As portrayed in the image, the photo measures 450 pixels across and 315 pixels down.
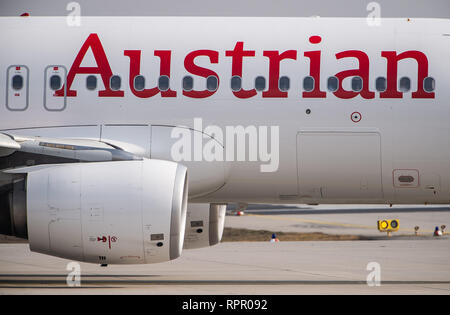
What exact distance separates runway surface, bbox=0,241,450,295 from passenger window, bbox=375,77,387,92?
330 centimetres

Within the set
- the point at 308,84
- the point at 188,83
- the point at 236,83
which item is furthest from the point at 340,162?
the point at 188,83

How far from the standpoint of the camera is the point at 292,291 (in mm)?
13867

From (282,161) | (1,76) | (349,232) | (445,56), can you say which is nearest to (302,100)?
(282,161)

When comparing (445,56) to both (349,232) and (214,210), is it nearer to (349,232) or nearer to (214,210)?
(214,210)

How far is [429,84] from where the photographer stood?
558 inches

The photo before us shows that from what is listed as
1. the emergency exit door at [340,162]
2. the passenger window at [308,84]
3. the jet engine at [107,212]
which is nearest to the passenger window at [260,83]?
the passenger window at [308,84]

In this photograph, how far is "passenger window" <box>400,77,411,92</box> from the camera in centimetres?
1412

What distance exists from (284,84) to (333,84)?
81 centimetres

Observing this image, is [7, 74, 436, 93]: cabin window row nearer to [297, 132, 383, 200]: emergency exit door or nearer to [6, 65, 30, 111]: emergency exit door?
[6, 65, 30, 111]: emergency exit door

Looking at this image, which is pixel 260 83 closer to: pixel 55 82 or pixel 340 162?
pixel 340 162

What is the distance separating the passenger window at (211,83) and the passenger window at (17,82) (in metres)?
3.17

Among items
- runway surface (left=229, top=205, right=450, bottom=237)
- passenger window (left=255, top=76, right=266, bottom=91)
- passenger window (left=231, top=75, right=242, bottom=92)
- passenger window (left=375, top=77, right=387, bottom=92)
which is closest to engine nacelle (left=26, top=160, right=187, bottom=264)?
Result: passenger window (left=231, top=75, right=242, bottom=92)

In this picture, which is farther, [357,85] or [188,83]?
[188,83]

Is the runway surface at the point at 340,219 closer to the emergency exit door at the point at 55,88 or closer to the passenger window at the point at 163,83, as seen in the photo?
the passenger window at the point at 163,83
